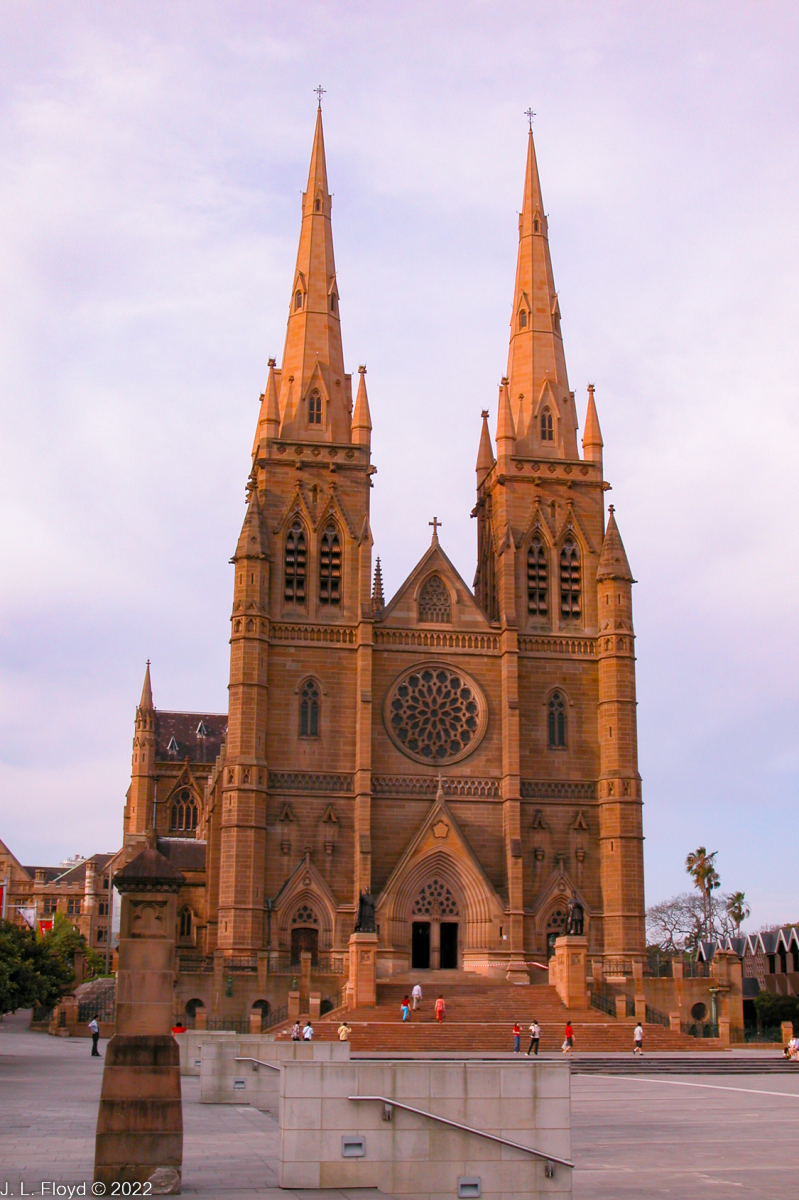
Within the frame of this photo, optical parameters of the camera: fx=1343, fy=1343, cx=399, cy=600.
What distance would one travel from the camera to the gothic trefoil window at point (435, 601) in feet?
180

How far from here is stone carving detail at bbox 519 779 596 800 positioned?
5303 centimetres

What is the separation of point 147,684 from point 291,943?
119 feet

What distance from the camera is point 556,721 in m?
54.4

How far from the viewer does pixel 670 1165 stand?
48.9ft

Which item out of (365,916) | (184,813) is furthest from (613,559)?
(184,813)

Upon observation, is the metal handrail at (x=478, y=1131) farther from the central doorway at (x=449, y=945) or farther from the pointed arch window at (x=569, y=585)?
the pointed arch window at (x=569, y=585)

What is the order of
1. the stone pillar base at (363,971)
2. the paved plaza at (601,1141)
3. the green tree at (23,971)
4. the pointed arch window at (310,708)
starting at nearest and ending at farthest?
the paved plaza at (601,1141)
the green tree at (23,971)
the stone pillar base at (363,971)
the pointed arch window at (310,708)

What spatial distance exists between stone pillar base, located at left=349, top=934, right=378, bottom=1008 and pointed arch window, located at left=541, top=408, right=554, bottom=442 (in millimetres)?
23952

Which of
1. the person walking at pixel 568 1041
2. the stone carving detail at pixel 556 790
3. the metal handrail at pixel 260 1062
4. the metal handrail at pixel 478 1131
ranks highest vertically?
the stone carving detail at pixel 556 790

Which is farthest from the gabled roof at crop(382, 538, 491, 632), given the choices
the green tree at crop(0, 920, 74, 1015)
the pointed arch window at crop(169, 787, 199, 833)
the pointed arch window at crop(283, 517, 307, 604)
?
the pointed arch window at crop(169, 787, 199, 833)

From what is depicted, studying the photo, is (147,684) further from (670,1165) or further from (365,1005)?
(670,1165)

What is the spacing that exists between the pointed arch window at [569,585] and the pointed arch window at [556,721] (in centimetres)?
356

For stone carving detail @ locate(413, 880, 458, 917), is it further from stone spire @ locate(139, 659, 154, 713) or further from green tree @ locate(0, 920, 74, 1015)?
stone spire @ locate(139, 659, 154, 713)

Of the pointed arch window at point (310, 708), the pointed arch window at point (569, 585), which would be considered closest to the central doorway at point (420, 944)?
the pointed arch window at point (310, 708)
